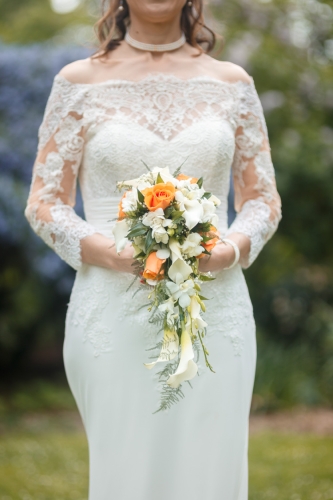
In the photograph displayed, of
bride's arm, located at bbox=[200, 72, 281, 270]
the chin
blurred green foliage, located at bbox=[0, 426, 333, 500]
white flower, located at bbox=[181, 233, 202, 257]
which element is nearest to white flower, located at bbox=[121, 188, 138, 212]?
white flower, located at bbox=[181, 233, 202, 257]

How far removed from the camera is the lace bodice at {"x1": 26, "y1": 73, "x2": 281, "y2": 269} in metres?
3.24

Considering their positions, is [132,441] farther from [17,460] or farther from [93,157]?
[17,460]

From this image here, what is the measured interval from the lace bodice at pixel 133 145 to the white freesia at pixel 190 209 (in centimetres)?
62

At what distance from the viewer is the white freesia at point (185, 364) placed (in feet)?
8.56

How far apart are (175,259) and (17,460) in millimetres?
4705

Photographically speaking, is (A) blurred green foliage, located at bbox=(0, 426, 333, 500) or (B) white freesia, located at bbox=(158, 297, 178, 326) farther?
(A) blurred green foliage, located at bbox=(0, 426, 333, 500)

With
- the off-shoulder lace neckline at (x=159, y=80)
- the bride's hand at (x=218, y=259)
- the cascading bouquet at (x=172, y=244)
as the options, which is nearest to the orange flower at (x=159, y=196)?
the cascading bouquet at (x=172, y=244)

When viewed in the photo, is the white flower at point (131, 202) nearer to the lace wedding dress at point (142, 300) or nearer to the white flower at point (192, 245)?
the white flower at point (192, 245)

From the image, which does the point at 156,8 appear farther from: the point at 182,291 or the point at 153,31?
the point at 182,291

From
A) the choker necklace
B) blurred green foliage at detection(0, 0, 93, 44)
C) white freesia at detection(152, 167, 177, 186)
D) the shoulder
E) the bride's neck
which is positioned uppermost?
the bride's neck

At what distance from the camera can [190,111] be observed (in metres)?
3.33

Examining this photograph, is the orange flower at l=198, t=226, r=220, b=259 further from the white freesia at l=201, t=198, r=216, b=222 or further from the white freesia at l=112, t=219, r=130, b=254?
the white freesia at l=112, t=219, r=130, b=254

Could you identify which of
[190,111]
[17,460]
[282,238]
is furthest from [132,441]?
[282,238]

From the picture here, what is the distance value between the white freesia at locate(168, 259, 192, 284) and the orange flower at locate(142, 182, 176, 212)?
8.2 inches
